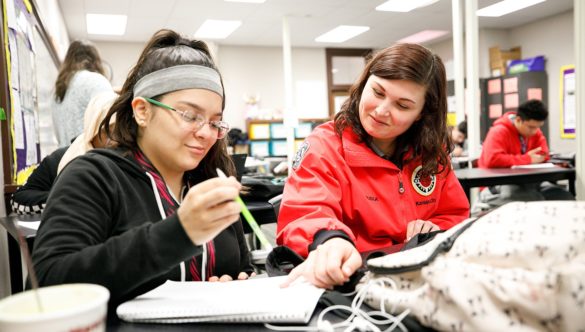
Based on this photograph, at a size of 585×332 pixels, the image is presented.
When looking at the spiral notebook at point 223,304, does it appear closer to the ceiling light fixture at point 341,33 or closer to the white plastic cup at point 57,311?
the white plastic cup at point 57,311

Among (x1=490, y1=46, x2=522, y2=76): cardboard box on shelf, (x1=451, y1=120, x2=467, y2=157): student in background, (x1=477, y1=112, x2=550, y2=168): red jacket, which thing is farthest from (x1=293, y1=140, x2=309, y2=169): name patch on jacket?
(x1=490, y1=46, x2=522, y2=76): cardboard box on shelf

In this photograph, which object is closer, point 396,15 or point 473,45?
point 473,45

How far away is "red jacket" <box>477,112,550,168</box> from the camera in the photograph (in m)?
3.91

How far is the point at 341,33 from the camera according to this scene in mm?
8359

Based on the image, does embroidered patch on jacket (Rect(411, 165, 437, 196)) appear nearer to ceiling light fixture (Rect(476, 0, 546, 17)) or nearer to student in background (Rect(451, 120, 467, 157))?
student in background (Rect(451, 120, 467, 157))

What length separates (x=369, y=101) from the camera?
141cm

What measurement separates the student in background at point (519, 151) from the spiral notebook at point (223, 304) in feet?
10.5

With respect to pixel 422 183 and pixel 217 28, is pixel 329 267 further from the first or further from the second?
pixel 217 28

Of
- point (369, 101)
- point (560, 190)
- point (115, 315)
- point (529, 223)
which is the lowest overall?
point (560, 190)

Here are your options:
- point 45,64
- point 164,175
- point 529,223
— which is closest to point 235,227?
point 164,175

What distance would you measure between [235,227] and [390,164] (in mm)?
515

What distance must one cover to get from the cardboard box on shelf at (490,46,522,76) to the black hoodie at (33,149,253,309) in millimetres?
8772

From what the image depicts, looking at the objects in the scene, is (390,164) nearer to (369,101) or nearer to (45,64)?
(369,101)

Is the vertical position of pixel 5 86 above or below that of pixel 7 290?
above
